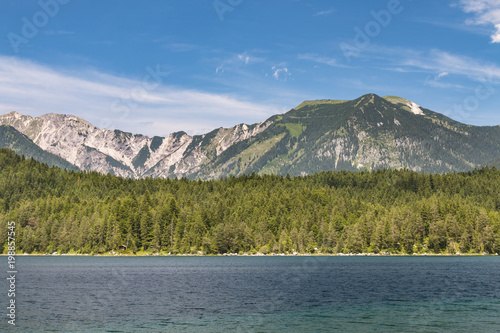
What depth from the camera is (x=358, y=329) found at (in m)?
53.6

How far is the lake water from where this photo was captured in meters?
55.7

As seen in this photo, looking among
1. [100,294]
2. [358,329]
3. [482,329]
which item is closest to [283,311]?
[358,329]

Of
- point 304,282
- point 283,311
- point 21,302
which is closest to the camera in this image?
point 283,311

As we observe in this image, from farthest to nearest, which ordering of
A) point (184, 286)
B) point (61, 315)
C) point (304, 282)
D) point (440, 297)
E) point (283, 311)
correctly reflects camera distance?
point (304, 282), point (184, 286), point (440, 297), point (283, 311), point (61, 315)

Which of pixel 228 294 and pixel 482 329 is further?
pixel 228 294

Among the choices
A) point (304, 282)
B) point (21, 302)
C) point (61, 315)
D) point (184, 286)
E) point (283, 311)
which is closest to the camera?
point (61, 315)

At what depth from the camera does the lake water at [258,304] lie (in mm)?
55656

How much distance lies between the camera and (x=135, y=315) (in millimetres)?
62531

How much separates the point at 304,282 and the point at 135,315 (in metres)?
48.9

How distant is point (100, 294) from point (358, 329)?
161 ft

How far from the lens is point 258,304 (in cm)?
7206

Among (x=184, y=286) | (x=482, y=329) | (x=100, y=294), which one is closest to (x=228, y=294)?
(x=184, y=286)

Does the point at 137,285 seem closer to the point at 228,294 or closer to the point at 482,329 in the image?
the point at 228,294

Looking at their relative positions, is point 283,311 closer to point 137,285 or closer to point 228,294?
point 228,294
